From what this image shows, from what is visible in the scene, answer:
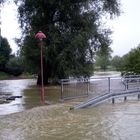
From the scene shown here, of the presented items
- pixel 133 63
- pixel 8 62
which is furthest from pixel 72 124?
pixel 8 62

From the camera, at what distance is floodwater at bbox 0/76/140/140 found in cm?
1337

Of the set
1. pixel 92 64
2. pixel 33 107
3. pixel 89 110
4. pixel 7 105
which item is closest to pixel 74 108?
pixel 89 110

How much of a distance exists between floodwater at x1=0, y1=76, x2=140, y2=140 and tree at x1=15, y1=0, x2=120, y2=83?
48.2 ft

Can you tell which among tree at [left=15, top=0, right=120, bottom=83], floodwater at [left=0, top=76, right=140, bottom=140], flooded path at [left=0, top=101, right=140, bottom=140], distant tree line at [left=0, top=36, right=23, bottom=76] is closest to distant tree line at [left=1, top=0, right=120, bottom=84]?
tree at [left=15, top=0, right=120, bottom=83]

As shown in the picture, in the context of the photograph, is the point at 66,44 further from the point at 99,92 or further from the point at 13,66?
the point at 13,66

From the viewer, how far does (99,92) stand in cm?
2419

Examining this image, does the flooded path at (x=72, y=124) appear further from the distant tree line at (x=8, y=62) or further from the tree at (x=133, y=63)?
the distant tree line at (x=8, y=62)

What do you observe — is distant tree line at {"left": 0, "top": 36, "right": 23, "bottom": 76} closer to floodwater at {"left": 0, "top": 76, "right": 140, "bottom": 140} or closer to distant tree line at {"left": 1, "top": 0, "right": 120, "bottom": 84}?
→ distant tree line at {"left": 1, "top": 0, "right": 120, "bottom": 84}

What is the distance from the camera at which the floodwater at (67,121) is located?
13.4 m

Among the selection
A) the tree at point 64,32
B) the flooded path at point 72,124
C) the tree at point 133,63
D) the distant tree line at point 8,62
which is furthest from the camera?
the distant tree line at point 8,62

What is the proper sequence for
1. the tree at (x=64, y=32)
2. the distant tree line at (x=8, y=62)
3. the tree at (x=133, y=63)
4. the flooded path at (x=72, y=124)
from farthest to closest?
the distant tree line at (x=8, y=62) < the tree at (x=133, y=63) < the tree at (x=64, y=32) < the flooded path at (x=72, y=124)

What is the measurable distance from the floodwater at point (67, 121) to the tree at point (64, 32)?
A: 14.7m

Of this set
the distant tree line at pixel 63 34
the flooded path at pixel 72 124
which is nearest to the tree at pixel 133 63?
the distant tree line at pixel 63 34

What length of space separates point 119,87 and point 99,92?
1.91 m
